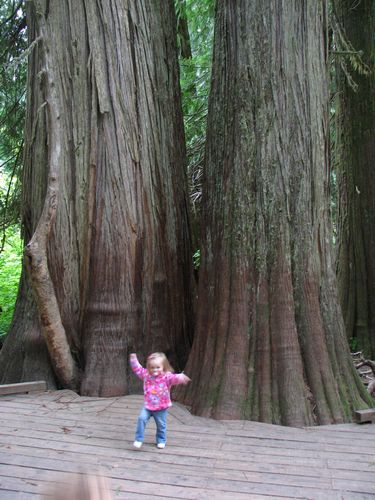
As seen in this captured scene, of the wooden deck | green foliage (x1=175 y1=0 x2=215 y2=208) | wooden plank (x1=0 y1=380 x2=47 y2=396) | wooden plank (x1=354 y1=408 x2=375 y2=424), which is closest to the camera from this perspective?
the wooden deck

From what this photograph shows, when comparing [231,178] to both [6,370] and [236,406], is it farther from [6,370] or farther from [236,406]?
[6,370]

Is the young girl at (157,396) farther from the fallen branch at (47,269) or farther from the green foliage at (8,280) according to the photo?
the green foliage at (8,280)

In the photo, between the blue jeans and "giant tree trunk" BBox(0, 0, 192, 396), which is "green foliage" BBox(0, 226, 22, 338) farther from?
the blue jeans

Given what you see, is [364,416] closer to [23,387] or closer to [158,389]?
[158,389]

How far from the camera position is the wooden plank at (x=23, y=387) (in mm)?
5348

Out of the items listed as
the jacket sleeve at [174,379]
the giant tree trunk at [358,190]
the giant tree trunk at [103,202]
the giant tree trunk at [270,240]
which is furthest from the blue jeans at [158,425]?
the giant tree trunk at [358,190]

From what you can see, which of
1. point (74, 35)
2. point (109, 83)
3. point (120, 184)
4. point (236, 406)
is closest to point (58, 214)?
point (120, 184)

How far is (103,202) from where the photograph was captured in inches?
230

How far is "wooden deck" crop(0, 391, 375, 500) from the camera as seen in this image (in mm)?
3275

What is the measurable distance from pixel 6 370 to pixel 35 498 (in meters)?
3.02

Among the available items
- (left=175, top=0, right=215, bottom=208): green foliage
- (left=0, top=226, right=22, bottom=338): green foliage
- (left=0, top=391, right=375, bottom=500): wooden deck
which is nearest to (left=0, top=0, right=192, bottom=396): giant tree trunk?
(left=0, top=391, right=375, bottom=500): wooden deck

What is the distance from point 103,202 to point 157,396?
8.28ft

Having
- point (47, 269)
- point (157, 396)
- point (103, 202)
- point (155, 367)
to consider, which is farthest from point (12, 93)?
point (157, 396)

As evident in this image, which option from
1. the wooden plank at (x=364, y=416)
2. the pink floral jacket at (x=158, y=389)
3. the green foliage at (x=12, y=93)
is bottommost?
the wooden plank at (x=364, y=416)
